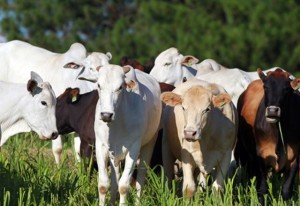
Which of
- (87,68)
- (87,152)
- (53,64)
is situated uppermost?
(53,64)

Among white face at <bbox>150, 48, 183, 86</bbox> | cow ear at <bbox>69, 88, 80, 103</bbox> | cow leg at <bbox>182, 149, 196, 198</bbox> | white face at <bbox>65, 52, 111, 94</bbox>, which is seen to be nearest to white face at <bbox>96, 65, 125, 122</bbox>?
cow leg at <bbox>182, 149, 196, 198</bbox>

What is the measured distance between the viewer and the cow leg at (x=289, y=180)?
9.24 meters

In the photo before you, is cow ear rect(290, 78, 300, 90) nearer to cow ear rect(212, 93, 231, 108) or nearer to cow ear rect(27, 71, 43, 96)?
cow ear rect(212, 93, 231, 108)

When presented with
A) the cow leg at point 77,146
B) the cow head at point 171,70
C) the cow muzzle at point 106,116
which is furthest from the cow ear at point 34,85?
the cow head at point 171,70

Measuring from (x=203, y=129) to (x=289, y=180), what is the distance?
1060 mm

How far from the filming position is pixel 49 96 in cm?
870

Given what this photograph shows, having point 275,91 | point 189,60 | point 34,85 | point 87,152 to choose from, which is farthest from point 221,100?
point 189,60

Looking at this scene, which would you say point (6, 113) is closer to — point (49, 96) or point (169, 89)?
point (49, 96)

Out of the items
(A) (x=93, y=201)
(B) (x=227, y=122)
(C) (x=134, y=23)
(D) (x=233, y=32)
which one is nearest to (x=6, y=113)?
(A) (x=93, y=201)

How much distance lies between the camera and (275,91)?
9.03 metres

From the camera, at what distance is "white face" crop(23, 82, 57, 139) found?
8680 mm

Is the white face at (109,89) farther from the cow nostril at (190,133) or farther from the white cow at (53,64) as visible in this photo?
the white cow at (53,64)

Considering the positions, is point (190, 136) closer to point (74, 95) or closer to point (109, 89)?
point (109, 89)

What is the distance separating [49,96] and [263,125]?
7.03 feet
